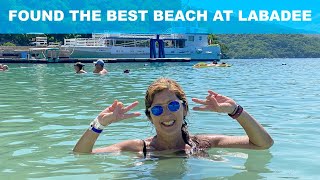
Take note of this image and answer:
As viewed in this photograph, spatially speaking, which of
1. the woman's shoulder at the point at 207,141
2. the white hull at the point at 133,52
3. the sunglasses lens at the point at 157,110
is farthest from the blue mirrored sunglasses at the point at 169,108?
the white hull at the point at 133,52

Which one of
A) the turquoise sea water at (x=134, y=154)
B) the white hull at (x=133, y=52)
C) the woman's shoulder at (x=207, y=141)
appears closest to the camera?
the turquoise sea water at (x=134, y=154)

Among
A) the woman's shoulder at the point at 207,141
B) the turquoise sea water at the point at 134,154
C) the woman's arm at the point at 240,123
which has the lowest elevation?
the turquoise sea water at the point at 134,154

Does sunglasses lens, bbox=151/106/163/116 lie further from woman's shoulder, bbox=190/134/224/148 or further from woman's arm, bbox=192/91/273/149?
woman's shoulder, bbox=190/134/224/148

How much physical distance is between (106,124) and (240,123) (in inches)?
47.8

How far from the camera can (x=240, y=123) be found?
16.1ft

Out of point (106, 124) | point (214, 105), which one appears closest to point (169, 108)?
point (214, 105)

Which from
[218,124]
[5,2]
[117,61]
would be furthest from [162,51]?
[5,2]

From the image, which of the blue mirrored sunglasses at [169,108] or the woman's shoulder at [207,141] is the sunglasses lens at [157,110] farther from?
the woman's shoulder at [207,141]

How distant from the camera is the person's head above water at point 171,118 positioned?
15.3 ft

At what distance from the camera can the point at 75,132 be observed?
303 inches

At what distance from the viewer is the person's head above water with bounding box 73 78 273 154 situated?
4.67 m

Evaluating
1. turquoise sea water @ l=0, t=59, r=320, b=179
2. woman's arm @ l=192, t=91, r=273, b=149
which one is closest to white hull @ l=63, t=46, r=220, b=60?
turquoise sea water @ l=0, t=59, r=320, b=179

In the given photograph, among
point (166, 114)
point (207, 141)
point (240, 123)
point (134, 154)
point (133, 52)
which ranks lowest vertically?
point (134, 154)

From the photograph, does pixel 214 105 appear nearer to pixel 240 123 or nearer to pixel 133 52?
pixel 240 123
